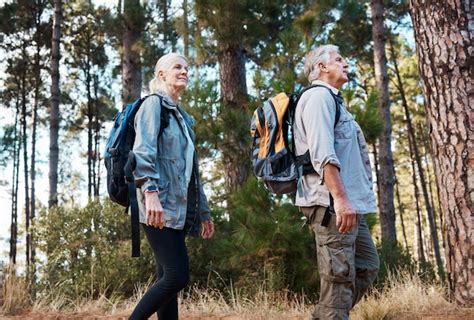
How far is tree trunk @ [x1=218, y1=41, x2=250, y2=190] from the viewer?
681cm

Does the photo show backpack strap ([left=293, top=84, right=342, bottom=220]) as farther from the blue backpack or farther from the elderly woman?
the blue backpack

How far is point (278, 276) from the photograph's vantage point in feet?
20.2

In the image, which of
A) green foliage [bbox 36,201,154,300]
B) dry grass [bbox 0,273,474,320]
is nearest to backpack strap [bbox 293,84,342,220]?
dry grass [bbox 0,273,474,320]

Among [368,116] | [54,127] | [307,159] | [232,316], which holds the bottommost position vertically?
[232,316]

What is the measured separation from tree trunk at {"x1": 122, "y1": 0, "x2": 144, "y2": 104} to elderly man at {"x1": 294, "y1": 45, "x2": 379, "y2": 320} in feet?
32.4

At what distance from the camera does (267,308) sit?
4.68 m

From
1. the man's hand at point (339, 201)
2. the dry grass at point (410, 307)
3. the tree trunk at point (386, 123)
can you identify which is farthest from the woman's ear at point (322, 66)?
the tree trunk at point (386, 123)

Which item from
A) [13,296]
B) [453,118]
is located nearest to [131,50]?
[13,296]

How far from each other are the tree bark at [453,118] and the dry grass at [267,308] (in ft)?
0.84

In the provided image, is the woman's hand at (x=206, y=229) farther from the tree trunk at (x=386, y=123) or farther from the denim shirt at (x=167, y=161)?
the tree trunk at (x=386, y=123)

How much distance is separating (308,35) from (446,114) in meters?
2.80

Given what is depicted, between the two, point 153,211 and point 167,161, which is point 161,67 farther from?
point 153,211

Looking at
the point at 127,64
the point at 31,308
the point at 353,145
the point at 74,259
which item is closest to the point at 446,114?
the point at 353,145

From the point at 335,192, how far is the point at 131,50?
11134 mm
